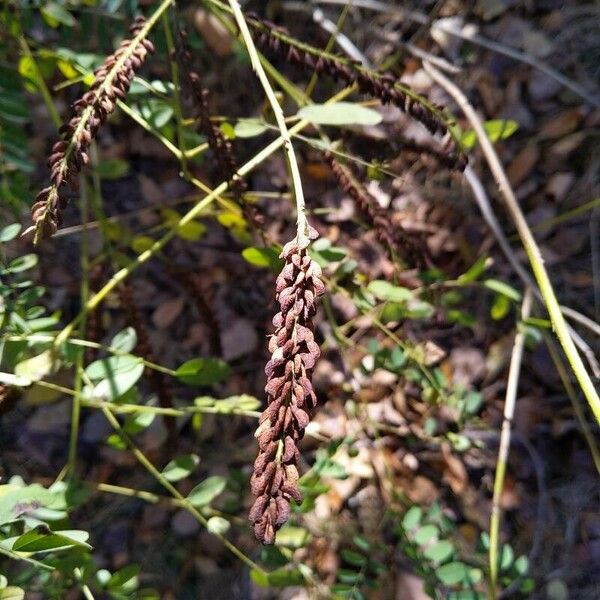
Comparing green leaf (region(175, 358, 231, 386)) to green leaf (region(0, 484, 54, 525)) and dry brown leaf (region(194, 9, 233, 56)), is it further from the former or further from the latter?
dry brown leaf (region(194, 9, 233, 56))

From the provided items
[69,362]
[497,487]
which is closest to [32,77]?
[69,362]

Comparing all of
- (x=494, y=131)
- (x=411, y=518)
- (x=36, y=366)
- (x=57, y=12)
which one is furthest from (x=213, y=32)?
(x=411, y=518)

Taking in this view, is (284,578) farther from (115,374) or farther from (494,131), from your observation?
(494,131)

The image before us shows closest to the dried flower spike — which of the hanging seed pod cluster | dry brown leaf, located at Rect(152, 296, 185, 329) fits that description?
the hanging seed pod cluster

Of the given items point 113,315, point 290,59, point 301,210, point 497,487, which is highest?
point 290,59

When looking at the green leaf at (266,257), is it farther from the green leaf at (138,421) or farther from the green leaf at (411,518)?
the green leaf at (411,518)

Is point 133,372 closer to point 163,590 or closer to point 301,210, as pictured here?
point 301,210
